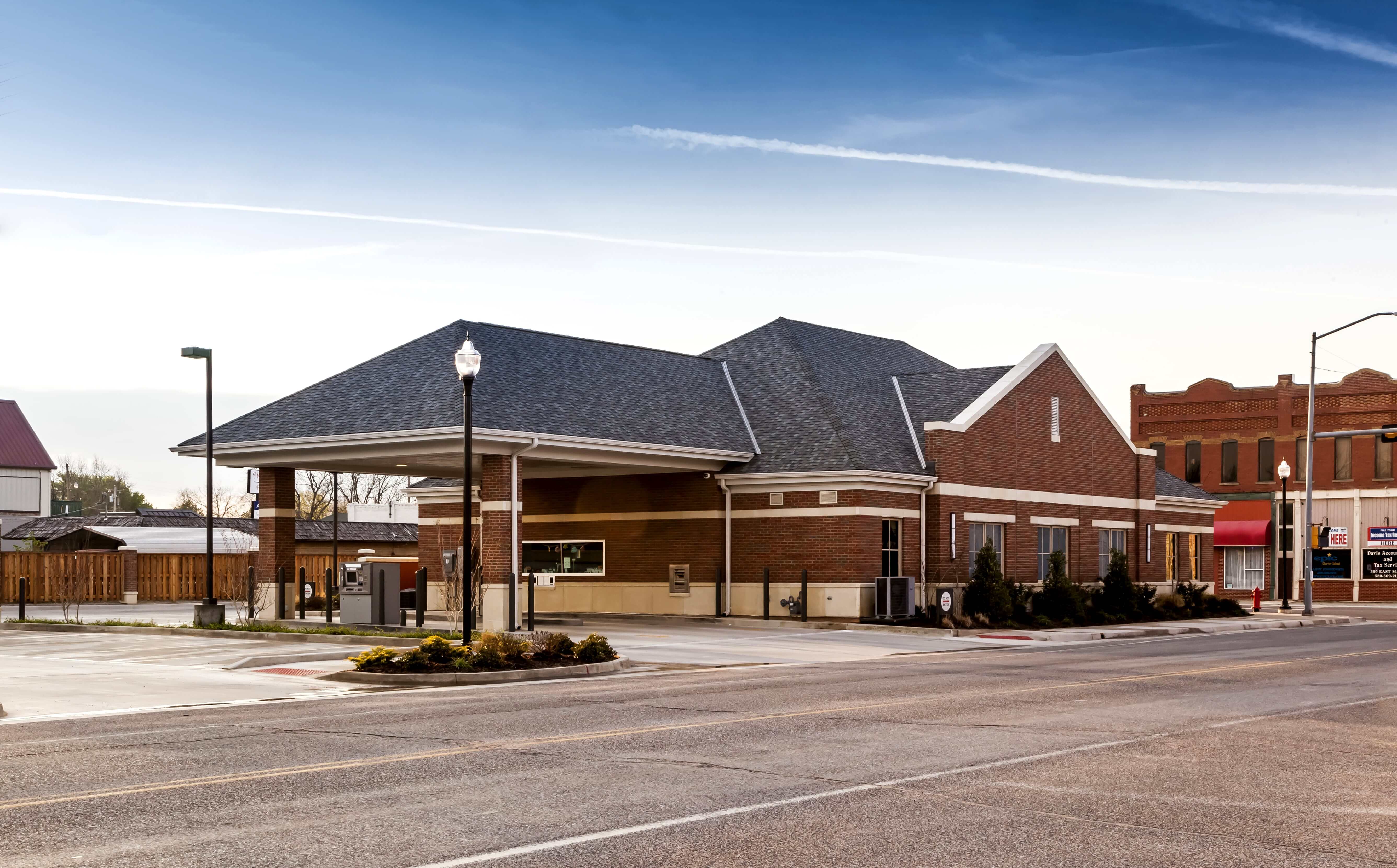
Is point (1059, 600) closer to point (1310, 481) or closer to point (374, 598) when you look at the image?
point (1310, 481)

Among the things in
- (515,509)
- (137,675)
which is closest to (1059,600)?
(515,509)

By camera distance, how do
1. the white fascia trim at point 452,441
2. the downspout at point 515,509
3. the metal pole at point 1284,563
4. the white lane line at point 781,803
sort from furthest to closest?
the metal pole at point 1284,563
the downspout at point 515,509
the white fascia trim at point 452,441
the white lane line at point 781,803

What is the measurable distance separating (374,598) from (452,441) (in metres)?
4.10

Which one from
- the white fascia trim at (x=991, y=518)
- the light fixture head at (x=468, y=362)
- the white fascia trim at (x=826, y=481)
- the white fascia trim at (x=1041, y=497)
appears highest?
the light fixture head at (x=468, y=362)

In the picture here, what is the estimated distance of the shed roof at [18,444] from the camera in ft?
245

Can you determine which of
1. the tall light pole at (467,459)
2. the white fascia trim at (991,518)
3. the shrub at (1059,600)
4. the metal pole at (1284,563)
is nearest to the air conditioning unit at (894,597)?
the white fascia trim at (991,518)

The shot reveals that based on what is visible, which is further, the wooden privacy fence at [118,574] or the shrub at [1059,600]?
the wooden privacy fence at [118,574]

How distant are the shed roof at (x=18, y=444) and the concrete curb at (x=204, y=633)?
42817mm

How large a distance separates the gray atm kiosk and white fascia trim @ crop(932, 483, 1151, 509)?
45.9 ft

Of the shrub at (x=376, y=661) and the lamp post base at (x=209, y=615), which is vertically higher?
the shrub at (x=376, y=661)

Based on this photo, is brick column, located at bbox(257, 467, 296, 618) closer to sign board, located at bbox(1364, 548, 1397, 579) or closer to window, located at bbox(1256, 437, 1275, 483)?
window, located at bbox(1256, 437, 1275, 483)

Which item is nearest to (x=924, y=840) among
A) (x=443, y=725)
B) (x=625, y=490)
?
(x=443, y=725)

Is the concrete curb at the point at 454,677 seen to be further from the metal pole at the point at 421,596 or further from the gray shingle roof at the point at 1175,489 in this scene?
the gray shingle roof at the point at 1175,489

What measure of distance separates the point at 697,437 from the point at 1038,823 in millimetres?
27499
